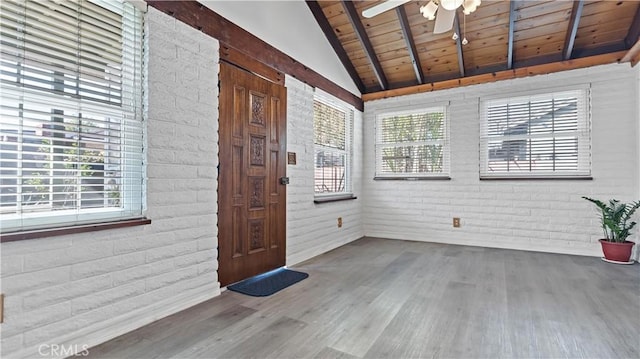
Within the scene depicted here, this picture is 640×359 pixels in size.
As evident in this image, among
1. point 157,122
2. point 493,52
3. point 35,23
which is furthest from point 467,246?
point 35,23

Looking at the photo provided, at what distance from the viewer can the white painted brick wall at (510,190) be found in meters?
3.89

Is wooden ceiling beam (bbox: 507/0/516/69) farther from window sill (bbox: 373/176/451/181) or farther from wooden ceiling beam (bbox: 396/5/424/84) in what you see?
window sill (bbox: 373/176/451/181)

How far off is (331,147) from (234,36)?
2.17m

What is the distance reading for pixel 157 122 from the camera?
7.25ft

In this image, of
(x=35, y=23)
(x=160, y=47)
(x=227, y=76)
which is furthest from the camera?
(x=227, y=76)

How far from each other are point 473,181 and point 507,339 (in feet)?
10.4

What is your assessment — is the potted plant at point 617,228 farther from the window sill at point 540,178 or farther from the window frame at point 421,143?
the window frame at point 421,143

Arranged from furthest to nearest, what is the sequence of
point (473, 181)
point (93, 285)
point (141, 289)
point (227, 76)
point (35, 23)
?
point (473, 181) < point (227, 76) < point (141, 289) < point (93, 285) < point (35, 23)

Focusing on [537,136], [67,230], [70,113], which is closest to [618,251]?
[537,136]

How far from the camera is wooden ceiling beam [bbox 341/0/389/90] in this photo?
396cm

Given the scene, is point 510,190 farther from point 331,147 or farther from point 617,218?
Result: point 331,147

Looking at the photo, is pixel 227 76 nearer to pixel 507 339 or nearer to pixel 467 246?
pixel 507 339

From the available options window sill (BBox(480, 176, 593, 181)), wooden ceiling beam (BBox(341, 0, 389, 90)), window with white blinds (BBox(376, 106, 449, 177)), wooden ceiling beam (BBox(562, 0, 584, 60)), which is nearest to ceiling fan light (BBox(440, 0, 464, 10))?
wooden ceiling beam (BBox(341, 0, 389, 90))

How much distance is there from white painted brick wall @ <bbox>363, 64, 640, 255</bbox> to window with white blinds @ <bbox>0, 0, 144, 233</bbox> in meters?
4.00
